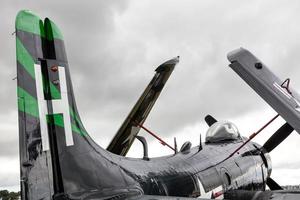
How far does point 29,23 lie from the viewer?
476 centimetres

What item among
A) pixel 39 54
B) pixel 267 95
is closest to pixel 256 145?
pixel 267 95

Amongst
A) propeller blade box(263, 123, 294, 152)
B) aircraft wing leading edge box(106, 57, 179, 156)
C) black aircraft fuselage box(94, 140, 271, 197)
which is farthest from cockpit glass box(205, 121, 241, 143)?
aircraft wing leading edge box(106, 57, 179, 156)

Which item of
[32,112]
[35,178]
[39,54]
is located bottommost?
[35,178]

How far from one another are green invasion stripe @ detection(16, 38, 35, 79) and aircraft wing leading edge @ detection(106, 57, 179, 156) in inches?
140

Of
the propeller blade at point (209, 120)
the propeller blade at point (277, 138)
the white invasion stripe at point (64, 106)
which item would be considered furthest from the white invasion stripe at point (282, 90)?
the propeller blade at point (209, 120)

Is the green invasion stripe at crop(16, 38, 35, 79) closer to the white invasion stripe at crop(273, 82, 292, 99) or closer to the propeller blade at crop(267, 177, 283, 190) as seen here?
the white invasion stripe at crop(273, 82, 292, 99)

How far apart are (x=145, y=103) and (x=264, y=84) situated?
164 inches

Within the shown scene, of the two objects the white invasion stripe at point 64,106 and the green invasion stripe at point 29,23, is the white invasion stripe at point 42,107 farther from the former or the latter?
the green invasion stripe at point 29,23

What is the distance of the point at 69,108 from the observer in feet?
15.7

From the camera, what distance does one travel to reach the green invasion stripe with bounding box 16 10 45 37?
470 cm

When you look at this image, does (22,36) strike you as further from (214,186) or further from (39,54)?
(214,186)

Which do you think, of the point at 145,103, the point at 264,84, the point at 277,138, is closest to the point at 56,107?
the point at 264,84

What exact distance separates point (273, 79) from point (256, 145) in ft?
18.7

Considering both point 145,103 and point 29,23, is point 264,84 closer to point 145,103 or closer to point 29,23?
point 29,23
